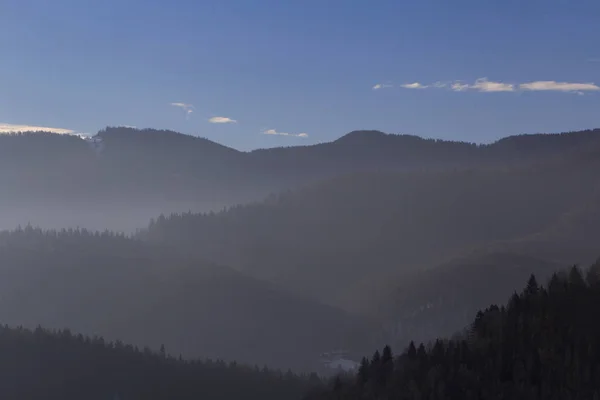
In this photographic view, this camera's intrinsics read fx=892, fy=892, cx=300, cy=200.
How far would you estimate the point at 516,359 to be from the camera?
111625 millimetres

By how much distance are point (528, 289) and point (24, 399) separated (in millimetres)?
112485

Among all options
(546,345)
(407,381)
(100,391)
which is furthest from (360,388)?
(100,391)

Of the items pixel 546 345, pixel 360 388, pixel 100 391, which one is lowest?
pixel 100 391

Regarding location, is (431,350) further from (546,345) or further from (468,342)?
(546,345)

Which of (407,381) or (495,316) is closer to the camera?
(407,381)

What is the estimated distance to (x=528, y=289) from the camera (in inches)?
5187

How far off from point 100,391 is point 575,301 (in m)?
117

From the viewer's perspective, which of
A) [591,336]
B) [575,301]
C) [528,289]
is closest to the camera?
[591,336]

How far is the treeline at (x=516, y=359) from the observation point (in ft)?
346

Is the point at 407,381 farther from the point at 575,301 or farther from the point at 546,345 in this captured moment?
the point at 575,301

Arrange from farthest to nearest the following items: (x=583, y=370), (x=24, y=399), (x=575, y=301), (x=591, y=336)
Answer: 1. (x=24, y=399)
2. (x=575, y=301)
3. (x=591, y=336)
4. (x=583, y=370)

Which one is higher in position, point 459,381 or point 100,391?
point 459,381

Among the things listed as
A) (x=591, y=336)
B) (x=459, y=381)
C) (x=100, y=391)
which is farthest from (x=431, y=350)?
(x=100, y=391)

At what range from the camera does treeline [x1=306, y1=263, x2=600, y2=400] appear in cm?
10544
